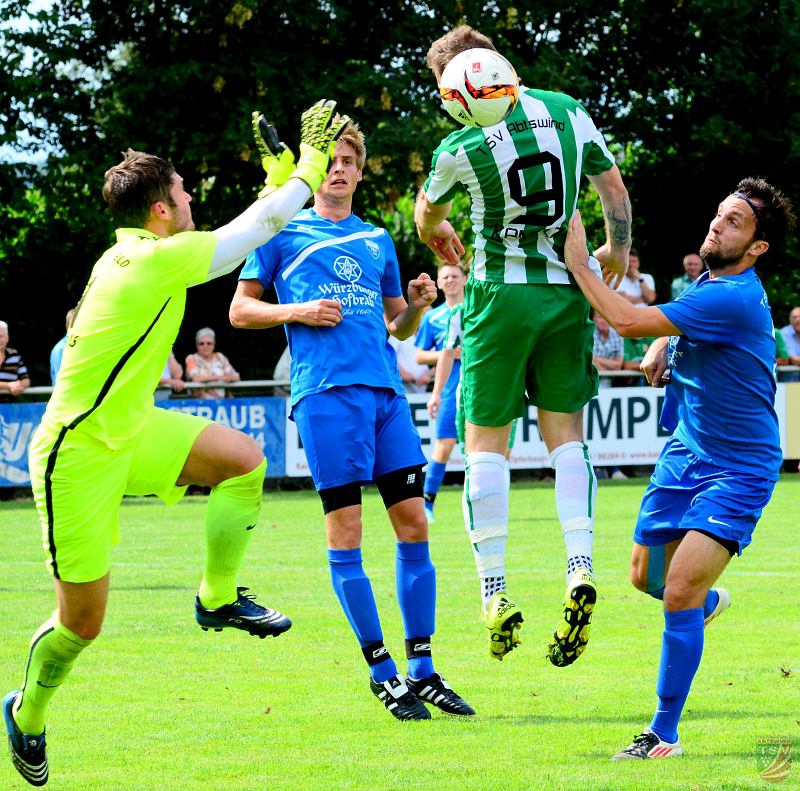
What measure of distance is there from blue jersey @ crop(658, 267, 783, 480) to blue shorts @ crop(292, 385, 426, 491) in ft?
4.57

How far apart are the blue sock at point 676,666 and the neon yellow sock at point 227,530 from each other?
1831 millimetres

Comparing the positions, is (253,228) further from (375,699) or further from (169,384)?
(169,384)

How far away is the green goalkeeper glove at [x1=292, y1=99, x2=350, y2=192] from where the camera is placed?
20.2 ft

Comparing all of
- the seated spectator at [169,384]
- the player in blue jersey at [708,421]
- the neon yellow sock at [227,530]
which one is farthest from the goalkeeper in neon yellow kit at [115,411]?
the seated spectator at [169,384]

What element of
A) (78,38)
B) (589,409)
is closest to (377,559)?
(589,409)

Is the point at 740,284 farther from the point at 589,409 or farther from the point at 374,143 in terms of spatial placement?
the point at 374,143

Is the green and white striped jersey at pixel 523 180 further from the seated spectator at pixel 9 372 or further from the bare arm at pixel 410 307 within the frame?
the seated spectator at pixel 9 372

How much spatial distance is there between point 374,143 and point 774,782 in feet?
62.2

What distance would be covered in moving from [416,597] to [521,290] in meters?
1.59

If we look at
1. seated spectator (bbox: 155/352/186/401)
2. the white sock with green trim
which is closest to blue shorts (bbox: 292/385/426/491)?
the white sock with green trim

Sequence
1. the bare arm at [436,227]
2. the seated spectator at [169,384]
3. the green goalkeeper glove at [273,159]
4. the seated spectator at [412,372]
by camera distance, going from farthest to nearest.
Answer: the seated spectator at [412,372] → the seated spectator at [169,384] → the bare arm at [436,227] → the green goalkeeper glove at [273,159]

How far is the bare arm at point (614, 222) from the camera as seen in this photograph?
22.8ft

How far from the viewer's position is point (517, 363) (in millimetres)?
6820

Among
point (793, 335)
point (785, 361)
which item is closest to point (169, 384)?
point (785, 361)
